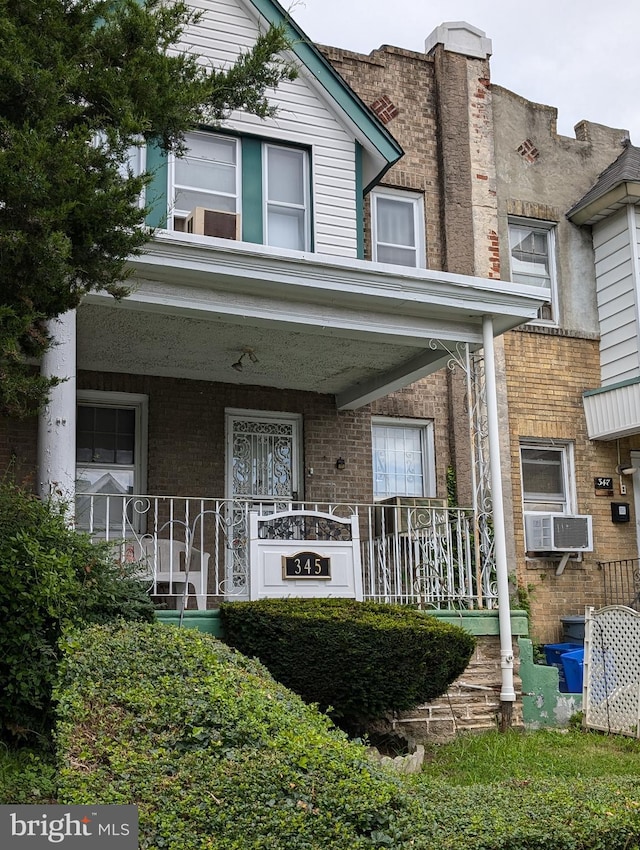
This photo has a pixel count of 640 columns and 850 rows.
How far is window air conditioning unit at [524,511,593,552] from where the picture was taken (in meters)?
12.8

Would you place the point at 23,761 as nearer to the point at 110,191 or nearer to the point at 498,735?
the point at 110,191

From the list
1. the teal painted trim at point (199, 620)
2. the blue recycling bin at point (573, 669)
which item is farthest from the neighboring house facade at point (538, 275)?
the teal painted trim at point (199, 620)

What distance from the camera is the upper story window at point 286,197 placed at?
1115 centimetres

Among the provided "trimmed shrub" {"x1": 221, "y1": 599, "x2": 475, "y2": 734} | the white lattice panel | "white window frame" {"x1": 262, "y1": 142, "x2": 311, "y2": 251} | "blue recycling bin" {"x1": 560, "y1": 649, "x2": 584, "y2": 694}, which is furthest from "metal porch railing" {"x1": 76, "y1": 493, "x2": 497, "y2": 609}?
"white window frame" {"x1": 262, "y1": 142, "x2": 311, "y2": 251}

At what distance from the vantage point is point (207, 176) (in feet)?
35.6

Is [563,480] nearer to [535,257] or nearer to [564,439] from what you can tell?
[564,439]

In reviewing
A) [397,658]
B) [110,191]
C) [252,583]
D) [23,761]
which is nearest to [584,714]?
[397,658]

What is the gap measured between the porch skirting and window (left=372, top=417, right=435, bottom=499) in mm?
3439

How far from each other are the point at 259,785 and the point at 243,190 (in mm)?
7836

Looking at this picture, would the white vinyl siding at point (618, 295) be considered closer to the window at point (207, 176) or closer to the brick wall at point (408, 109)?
the brick wall at point (408, 109)

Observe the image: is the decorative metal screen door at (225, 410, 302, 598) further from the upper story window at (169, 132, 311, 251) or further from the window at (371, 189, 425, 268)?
the window at (371, 189, 425, 268)

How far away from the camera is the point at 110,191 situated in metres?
5.78

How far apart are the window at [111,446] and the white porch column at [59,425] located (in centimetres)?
300

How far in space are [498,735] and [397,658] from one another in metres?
1.75
